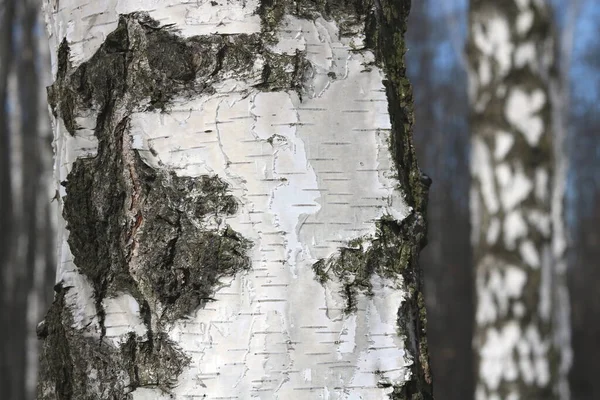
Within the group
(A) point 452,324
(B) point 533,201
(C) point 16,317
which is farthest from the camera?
(A) point 452,324

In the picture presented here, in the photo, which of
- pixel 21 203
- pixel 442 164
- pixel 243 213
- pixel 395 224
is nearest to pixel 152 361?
pixel 243 213

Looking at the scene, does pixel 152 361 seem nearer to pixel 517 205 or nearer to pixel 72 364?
pixel 72 364

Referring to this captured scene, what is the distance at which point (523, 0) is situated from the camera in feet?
12.2

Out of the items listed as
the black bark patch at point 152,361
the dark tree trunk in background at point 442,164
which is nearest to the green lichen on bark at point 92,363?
the black bark patch at point 152,361

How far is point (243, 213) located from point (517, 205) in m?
2.96

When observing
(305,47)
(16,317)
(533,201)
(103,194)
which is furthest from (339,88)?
(16,317)

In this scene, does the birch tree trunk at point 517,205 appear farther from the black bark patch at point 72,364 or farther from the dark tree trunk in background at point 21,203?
the dark tree trunk in background at point 21,203

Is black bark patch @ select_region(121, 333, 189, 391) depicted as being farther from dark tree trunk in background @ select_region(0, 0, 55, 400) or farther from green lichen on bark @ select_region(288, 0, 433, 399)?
dark tree trunk in background @ select_region(0, 0, 55, 400)

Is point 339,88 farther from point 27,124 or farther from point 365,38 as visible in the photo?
point 27,124

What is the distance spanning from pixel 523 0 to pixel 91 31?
314 centimetres

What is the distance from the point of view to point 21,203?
1222 centimetres

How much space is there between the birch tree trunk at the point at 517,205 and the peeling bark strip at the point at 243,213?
2.72m

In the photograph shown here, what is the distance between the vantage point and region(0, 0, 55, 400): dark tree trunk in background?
8961mm

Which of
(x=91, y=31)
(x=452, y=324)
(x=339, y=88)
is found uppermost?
(x=91, y=31)
